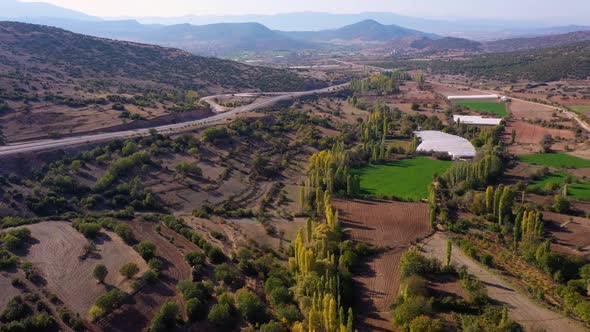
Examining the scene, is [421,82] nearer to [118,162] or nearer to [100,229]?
[118,162]

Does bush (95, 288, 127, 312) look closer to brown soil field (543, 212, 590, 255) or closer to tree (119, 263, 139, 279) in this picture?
tree (119, 263, 139, 279)

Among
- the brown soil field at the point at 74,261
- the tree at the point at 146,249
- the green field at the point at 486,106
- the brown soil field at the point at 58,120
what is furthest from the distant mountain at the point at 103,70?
the tree at the point at 146,249

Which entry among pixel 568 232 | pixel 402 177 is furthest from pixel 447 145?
pixel 568 232

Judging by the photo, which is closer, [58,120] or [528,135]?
[58,120]

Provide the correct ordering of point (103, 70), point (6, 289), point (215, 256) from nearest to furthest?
point (6, 289) → point (215, 256) → point (103, 70)

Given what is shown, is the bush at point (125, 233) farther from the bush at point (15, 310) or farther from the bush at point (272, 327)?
the bush at point (272, 327)

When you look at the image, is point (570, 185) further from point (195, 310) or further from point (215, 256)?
point (195, 310)
